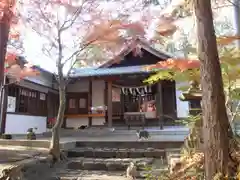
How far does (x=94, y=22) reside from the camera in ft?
25.4

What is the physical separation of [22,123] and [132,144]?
7.03m

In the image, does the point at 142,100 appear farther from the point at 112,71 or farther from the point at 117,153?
the point at 117,153

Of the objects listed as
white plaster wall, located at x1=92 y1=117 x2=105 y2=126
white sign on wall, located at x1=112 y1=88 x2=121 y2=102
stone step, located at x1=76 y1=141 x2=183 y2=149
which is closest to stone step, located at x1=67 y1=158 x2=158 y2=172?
stone step, located at x1=76 y1=141 x2=183 y2=149

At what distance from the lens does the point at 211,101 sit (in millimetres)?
2969

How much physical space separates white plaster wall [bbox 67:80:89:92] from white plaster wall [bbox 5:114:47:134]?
248 cm

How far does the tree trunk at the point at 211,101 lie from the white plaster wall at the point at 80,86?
12.7 metres

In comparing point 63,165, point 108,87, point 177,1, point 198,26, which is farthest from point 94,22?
point 108,87

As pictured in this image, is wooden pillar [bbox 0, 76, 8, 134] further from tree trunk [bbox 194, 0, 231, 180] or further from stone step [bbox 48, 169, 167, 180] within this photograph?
tree trunk [bbox 194, 0, 231, 180]

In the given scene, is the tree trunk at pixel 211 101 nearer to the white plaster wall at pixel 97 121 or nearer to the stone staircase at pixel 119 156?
the stone staircase at pixel 119 156

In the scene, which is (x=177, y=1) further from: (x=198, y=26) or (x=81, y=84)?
(x=81, y=84)

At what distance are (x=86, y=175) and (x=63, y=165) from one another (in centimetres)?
113

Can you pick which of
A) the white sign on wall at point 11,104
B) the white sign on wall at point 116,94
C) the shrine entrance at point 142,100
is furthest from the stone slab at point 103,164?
the white sign on wall at point 116,94

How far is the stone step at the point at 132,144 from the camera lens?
793 centimetres

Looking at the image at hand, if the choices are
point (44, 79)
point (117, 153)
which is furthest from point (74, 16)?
point (44, 79)
